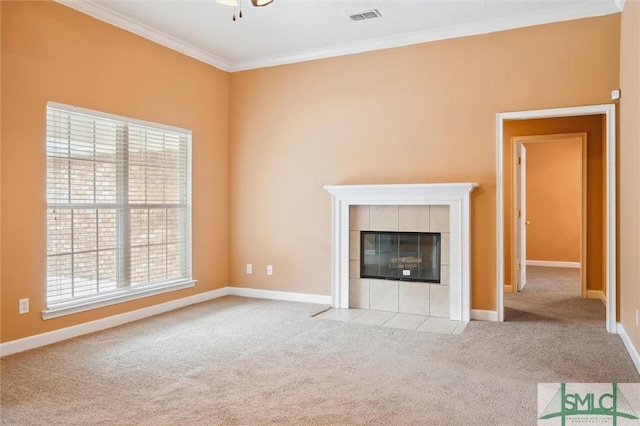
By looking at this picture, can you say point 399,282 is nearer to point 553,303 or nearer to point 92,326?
point 553,303

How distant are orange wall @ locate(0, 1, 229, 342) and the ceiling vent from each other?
205 cm

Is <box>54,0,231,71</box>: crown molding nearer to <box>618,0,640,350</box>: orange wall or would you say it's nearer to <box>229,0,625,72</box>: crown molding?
<box>229,0,625,72</box>: crown molding

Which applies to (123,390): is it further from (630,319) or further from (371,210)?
(630,319)

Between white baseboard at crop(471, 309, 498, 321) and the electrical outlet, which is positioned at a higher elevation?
the electrical outlet

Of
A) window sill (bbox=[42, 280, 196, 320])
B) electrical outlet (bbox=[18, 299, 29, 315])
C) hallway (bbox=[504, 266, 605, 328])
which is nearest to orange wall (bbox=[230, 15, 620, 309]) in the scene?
hallway (bbox=[504, 266, 605, 328])

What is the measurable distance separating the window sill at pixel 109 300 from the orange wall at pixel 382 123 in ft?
3.44

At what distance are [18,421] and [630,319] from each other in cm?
419

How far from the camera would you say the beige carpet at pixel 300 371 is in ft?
8.68

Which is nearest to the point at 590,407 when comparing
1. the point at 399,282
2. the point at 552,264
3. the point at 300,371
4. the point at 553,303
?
the point at 300,371

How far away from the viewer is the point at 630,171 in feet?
12.1

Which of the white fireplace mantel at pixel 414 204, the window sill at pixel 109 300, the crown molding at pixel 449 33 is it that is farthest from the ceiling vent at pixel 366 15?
the window sill at pixel 109 300

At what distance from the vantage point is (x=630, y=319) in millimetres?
3691

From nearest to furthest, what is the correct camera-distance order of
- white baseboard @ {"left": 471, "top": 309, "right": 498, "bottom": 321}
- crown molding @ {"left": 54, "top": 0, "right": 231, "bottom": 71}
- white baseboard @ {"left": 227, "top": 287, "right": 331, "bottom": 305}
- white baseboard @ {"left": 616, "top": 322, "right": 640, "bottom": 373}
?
white baseboard @ {"left": 616, "top": 322, "right": 640, "bottom": 373} < crown molding @ {"left": 54, "top": 0, "right": 231, "bottom": 71} < white baseboard @ {"left": 471, "top": 309, "right": 498, "bottom": 321} < white baseboard @ {"left": 227, "top": 287, "right": 331, "bottom": 305}

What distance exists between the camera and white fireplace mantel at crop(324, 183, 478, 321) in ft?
15.7
